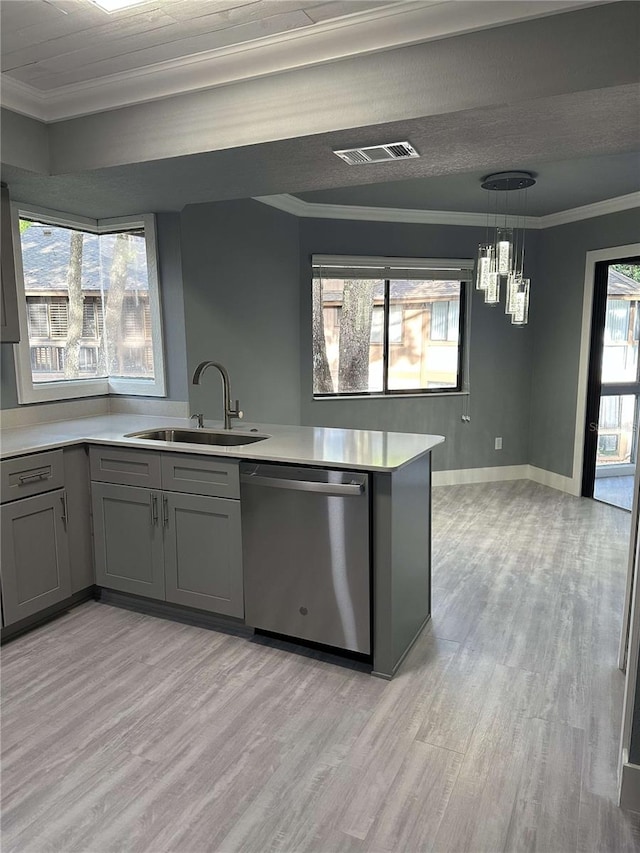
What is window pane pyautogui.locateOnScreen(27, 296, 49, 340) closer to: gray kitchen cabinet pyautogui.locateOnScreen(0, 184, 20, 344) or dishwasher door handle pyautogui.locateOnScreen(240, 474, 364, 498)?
gray kitchen cabinet pyautogui.locateOnScreen(0, 184, 20, 344)

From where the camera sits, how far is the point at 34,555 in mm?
2822

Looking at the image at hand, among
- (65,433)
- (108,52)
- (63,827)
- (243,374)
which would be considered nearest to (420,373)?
(243,374)

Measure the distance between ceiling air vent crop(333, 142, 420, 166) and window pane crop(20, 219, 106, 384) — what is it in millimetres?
2055

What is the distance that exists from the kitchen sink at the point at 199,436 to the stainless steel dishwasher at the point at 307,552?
49 cm

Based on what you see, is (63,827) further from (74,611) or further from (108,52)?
(108,52)

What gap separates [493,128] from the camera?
85.3 inches

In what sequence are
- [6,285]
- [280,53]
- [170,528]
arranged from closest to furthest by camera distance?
1. [280,53]
2. [170,528]
3. [6,285]

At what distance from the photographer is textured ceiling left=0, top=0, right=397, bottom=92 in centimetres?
196

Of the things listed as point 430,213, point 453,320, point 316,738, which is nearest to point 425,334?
point 453,320

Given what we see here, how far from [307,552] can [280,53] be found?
1986 mm

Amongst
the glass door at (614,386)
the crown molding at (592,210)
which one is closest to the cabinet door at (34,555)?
the glass door at (614,386)

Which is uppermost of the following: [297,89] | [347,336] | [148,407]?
[297,89]

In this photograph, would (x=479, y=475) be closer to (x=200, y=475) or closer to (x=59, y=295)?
(x=200, y=475)

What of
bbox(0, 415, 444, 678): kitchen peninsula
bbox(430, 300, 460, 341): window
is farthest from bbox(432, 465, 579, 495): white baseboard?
bbox(0, 415, 444, 678): kitchen peninsula
